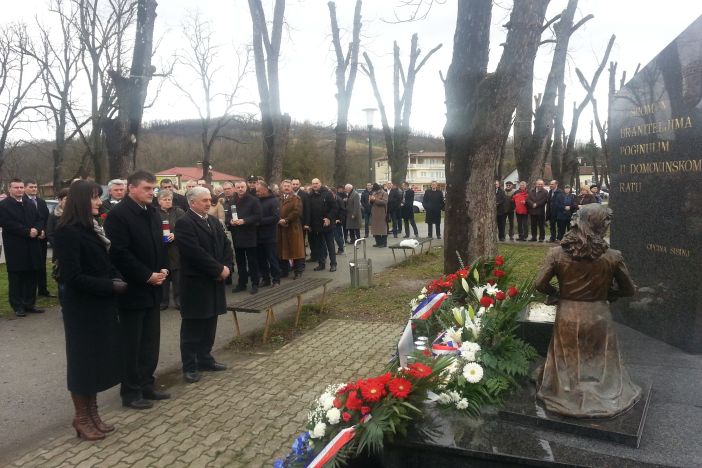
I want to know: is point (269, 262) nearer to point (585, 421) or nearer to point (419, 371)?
point (419, 371)

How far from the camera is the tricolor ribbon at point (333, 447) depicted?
2.90 m

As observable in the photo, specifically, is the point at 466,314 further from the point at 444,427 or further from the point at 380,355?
the point at 380,355

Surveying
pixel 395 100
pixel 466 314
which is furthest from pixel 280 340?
pixel 395 100

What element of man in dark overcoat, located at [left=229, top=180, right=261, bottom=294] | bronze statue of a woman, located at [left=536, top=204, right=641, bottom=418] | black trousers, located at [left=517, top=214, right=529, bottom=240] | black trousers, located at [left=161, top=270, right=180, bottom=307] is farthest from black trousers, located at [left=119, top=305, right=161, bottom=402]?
black trousers, located at [left=517, top=214, right=529, bottom=240]

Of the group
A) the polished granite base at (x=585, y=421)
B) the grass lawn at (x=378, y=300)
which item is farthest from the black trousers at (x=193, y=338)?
the polished granite base at (x=585, y=421)

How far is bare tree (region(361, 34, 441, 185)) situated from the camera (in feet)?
75.4

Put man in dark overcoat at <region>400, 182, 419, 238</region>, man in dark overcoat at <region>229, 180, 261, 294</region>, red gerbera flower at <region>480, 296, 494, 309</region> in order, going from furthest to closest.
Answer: man in dark overcoat at <region>400, 182, 419, 238</region> < man in dark overcoat at <region>229, 180, 261, 294</region> < red gerbera flower at <region>480, 296, 494, 309</region>

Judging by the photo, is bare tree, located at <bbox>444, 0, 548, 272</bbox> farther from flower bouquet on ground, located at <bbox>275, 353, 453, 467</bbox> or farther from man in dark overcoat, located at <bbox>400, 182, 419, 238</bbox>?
man in dark overcoat, located at <bbox>400, 182, 419, 238</bbox>

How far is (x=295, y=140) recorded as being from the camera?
43656 millimetres

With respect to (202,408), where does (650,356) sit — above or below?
above

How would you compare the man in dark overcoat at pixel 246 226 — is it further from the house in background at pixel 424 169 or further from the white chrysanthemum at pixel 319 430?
the house in background at pixel 424 169

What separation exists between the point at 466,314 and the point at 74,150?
3959 centimetres

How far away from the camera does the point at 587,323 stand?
10.6 feet

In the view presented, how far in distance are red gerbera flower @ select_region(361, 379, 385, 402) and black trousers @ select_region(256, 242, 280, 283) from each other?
20.2 ft
